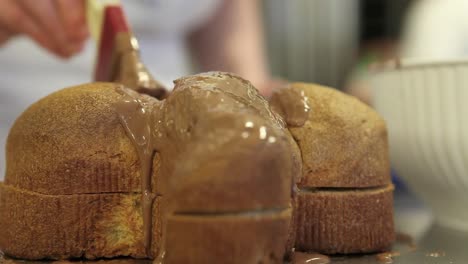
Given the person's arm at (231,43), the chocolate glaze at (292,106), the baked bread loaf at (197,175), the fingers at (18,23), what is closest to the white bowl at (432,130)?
the baked bread loaf at (197,175)

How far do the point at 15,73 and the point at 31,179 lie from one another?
3.11ft

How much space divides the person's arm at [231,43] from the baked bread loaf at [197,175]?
4.23 ft

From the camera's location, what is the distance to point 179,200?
0.67 m

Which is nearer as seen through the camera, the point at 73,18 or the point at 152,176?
the point at 152,176

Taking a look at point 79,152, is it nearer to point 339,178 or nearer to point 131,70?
point 131,70

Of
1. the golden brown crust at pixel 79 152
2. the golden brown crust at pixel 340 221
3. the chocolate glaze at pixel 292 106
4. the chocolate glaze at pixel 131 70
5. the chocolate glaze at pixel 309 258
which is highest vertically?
the chocolate glaze at pixel 131 70

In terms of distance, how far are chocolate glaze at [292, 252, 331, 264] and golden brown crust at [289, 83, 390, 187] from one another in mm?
111

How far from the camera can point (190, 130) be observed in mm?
708

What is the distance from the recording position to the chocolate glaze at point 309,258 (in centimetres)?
84

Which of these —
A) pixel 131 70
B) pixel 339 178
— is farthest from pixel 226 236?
pixel 131 70

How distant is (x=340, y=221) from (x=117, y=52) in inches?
20.4

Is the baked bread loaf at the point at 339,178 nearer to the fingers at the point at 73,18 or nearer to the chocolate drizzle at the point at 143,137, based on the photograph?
the chocolate drizzle at the point at 143,137

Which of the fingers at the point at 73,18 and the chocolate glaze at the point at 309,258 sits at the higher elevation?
the fingers at the point at 73,18

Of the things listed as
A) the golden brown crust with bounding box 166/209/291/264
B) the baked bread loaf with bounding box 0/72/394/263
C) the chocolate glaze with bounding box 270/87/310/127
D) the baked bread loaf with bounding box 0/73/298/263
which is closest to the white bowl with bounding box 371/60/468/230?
the baked bread loaf with bounding box 0/72/394/263
